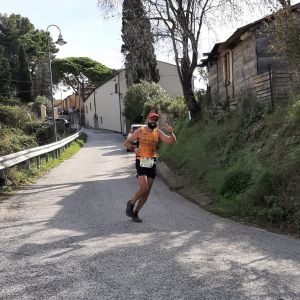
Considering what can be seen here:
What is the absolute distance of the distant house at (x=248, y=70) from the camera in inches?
433

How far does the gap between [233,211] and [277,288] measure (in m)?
3.72

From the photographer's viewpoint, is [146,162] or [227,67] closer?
[146,162]

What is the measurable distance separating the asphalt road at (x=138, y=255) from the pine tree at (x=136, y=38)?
8.67m

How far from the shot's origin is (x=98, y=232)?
557cm

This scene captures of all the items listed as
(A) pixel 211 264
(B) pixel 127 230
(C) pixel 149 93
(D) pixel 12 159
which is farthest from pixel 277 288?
(C) pixel 149 93

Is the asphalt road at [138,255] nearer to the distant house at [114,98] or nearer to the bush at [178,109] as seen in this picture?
the bush at [178,109]

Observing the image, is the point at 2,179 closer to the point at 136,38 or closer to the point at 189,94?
the point at 136,38

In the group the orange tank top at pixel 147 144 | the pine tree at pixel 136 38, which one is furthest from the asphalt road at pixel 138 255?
the pine tree at pixel 136 38

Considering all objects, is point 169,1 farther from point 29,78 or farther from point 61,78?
point 61,78

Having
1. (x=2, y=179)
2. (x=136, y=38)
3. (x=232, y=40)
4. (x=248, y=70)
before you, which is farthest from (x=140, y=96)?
(x=2, y=179)

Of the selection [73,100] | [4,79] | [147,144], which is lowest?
[147,144]

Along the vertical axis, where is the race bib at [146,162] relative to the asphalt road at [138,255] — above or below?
above

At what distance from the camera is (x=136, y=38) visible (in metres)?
14.6

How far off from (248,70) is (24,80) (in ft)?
154
